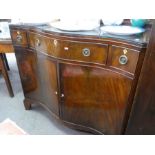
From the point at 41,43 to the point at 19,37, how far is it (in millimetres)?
222

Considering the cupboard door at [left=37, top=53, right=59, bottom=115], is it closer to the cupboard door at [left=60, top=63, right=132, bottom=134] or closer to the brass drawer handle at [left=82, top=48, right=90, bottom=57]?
the cupboard door at [left=60, top=63, right=132, bottom=134]

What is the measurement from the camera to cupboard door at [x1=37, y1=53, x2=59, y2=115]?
3.44 ft

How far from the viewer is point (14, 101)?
1.66 metres

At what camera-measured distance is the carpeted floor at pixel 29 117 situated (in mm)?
1315

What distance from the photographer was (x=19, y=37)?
1.13 m

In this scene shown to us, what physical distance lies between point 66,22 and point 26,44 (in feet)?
1.19

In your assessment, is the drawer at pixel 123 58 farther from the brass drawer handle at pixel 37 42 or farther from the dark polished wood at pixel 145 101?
the brass drawer handle at pixel 37 42

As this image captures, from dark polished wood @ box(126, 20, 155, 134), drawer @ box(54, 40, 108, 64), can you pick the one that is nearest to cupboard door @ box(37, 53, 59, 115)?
drawer @ box(54, 40, 108, 64)

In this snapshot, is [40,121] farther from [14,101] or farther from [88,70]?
[88,70]

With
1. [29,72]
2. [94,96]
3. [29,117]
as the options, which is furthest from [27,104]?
[94,96]

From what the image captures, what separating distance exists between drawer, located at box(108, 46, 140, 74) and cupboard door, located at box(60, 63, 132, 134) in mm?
56

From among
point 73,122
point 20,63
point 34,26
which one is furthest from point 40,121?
point 34,26

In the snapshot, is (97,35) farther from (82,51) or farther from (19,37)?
(19,37)

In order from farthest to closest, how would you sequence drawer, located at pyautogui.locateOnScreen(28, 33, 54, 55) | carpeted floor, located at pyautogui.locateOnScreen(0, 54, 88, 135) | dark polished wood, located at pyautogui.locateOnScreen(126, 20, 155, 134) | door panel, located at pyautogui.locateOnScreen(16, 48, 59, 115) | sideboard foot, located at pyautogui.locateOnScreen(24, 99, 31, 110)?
sideboard foot, located at pyautogui.locateOnScreen(24, 99, 31, 110)
carpeted floor, located at pyautogui.locateOnScreen(0, 54, 88, 135)
door panel, located at pyautogui.locateOnScreen(16, 48, 59, 115)
drawer, located at pyautogui.locateOnScreen(28, 33, 54, 55)
dark polished wood, located at pyautogui.locateOnScreen(126, 20, 155, 134)
